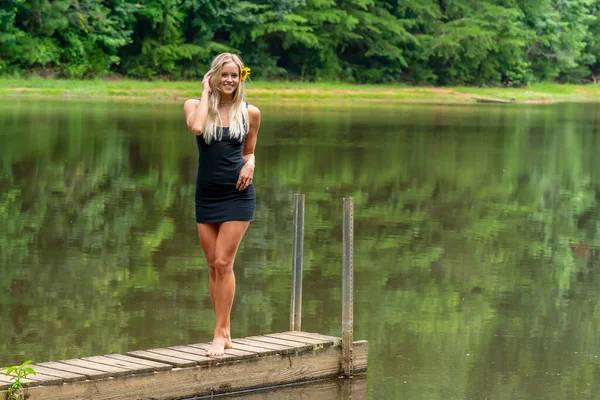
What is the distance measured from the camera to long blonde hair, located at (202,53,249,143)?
8.05 meters

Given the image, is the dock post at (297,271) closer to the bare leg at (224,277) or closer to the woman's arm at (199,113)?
the bare leg at (224,277)

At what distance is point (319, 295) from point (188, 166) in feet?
37.9

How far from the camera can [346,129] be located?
34.7 metres

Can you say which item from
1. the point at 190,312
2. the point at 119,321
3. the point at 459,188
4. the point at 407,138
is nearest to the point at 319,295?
the point at 190,312

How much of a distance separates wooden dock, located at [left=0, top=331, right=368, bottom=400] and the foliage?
35 millimetres

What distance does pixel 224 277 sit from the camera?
27.5 ft

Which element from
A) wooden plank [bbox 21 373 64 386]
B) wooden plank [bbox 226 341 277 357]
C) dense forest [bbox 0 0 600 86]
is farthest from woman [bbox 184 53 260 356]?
dense forest [bbox 0 0 600 86]

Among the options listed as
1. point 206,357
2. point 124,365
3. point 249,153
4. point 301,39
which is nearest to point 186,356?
point 206,357

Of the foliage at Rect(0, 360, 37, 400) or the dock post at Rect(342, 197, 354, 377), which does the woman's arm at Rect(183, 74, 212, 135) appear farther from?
the foliage at Rect(0, 360, 37, 400)

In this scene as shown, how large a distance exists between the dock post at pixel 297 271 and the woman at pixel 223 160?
3.16ft

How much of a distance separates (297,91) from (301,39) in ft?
14.4

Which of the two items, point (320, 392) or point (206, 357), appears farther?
point (320, 392)

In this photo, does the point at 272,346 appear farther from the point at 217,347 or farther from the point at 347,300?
the point at 347,300

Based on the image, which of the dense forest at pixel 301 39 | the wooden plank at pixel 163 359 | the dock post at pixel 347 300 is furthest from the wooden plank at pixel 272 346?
the dense forest at pixel 301 39
